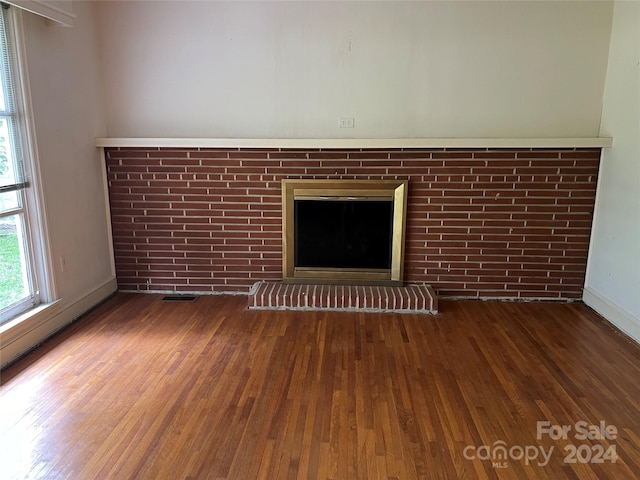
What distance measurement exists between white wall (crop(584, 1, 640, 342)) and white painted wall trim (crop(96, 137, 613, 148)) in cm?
22

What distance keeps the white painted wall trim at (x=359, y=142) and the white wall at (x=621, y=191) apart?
0.71ft

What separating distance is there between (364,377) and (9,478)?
67.6 inches

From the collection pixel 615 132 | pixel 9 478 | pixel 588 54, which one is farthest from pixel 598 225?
pixel 9 478

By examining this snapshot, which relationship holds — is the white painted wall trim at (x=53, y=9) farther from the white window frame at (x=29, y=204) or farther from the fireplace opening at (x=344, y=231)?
the fireplace opening at (x=344, y=231)

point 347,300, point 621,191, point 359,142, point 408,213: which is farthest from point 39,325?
point 621,191

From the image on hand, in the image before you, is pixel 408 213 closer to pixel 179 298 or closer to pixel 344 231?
pixel 344 231

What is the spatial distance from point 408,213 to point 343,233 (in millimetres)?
570

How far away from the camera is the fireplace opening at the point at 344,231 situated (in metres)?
3.75

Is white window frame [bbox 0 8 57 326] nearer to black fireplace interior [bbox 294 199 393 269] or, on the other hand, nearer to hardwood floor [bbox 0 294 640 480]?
hardwood floor [bbox 0 294 640 480]

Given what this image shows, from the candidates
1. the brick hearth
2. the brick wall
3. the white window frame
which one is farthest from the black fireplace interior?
the white window frame

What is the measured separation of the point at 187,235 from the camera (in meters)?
3.92

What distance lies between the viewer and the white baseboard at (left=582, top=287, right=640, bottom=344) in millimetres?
3105

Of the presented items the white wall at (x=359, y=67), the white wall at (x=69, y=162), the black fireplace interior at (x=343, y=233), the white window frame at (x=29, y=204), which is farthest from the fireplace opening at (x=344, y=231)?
the white window frame at (x=29, y=204)

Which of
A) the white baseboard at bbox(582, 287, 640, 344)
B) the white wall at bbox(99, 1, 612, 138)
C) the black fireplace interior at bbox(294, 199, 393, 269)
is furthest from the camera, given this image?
the black fireplace interior at bbox(294, 199, 393, 269)
